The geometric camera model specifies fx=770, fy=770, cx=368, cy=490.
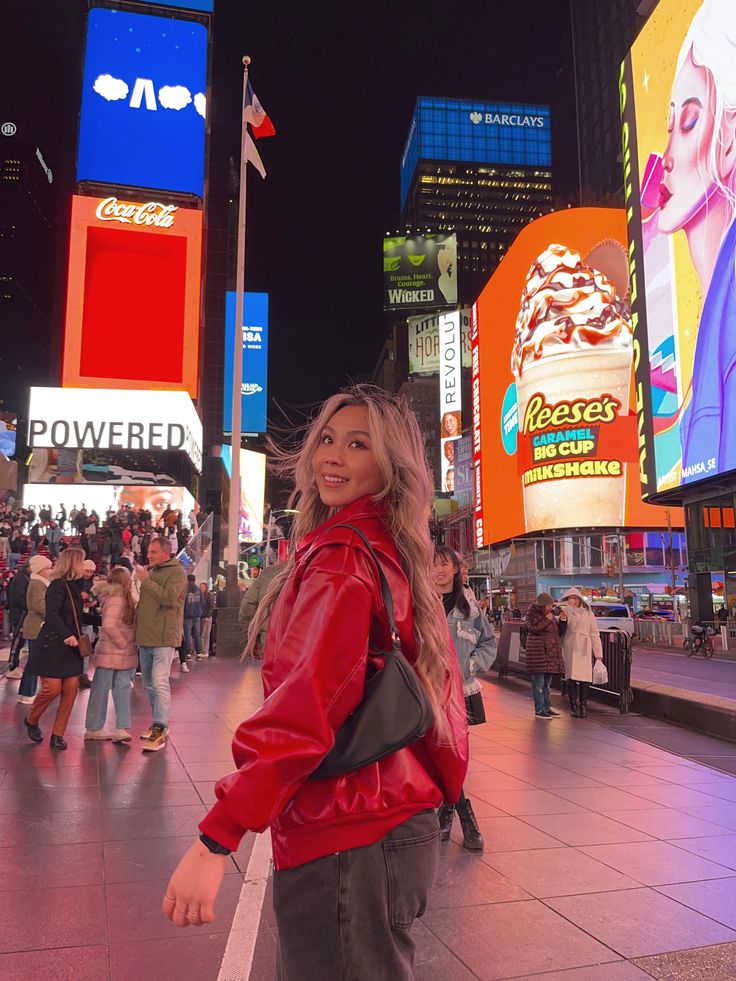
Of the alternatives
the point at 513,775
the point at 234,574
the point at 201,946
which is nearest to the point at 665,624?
the point at 234,574

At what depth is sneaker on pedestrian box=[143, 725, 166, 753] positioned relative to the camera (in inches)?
299

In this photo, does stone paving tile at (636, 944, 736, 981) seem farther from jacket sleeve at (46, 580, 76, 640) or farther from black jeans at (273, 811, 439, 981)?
jacket sleeve at (46, 580, 76, 640)

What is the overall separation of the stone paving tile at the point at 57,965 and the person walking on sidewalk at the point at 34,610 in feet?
21.2

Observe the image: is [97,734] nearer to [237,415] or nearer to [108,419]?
[237,415]

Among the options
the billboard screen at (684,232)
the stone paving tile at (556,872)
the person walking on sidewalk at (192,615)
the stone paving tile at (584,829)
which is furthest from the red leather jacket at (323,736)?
the billboard screen at (684,232)

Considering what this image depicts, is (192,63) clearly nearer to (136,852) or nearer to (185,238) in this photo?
(185,238)

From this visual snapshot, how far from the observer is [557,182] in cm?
11375

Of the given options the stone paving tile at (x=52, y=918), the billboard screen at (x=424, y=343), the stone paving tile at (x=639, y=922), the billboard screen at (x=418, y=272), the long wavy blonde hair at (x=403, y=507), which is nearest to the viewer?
the long wavy blonde hair at (x=403, y=507)

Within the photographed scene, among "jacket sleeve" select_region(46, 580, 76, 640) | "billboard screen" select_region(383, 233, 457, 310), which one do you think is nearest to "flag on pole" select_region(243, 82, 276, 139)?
"jacket sleeve" select_region(46, 580, 76, 640)

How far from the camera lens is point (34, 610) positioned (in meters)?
9.70

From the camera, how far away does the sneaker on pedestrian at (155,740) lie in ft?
24.9

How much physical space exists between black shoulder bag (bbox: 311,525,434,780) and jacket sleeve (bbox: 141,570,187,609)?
681 centimetres

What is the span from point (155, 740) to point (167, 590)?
4.99 feet

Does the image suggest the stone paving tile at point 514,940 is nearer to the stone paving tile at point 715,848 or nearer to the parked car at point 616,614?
the stone paving tile at point 715,848
